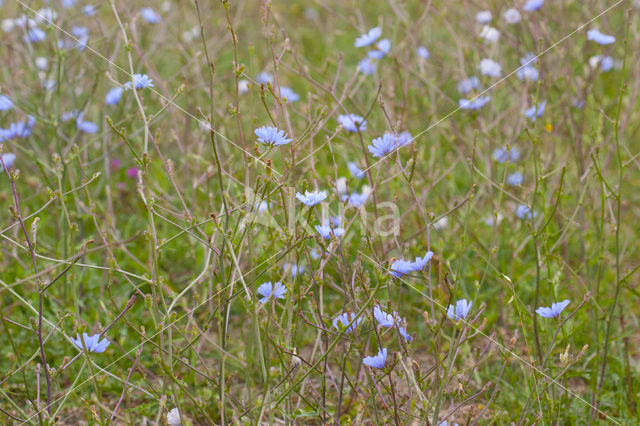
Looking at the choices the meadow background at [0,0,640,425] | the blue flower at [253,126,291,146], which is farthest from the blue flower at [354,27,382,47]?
the blue flower at [253,126,291,146]

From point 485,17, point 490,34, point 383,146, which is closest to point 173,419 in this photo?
point 383,146

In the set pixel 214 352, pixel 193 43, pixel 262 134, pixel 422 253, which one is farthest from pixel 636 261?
pixel 193 43

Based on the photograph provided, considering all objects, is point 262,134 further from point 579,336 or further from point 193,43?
point 193,43

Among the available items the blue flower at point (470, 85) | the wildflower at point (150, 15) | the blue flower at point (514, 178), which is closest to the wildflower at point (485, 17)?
the blue flower at point (470, 85)

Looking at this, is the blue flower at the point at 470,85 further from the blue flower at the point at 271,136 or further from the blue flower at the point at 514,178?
the blue flower at the point at 271,136

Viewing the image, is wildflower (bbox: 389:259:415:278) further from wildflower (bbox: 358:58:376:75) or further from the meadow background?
wildflower (bbox: 358:58:376:75)

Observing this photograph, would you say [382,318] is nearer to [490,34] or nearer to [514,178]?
[514,178]

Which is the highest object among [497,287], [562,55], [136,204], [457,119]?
[457,119]

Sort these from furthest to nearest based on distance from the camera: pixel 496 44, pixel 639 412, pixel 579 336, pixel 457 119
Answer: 1. pixel 457 119
2. pixel 496 44
3. pixel 579 336
4. pixel 639 412

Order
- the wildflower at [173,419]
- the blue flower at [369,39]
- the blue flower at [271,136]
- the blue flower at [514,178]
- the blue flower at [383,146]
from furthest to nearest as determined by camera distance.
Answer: the blue flower at [514,178] < the blue flower at [369,39] < the blue flower at [383,146] < the wildflower at [173,419] < the blue flower at [271,136]
